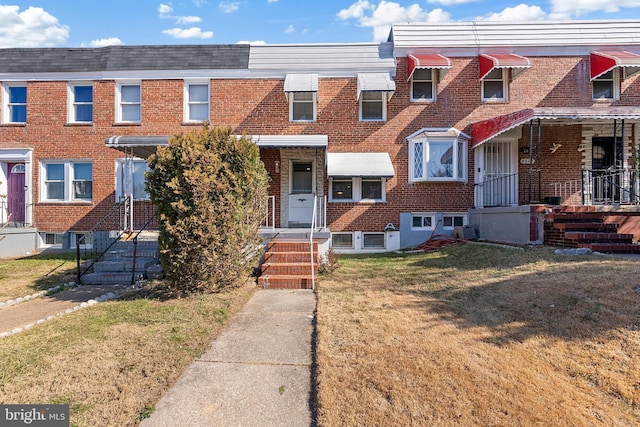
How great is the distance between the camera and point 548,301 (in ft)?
15.8

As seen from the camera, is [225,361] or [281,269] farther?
[281,269]

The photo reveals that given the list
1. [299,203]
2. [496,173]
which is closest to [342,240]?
[299,203]

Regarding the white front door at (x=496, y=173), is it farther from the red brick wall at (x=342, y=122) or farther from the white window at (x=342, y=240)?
the white window at (x=342, y=240)

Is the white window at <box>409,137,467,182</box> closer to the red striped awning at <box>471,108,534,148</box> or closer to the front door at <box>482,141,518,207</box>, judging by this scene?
the red striped awning at <box>471,108,534,148</box>

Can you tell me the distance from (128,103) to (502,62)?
12.6 m

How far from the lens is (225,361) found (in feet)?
12.3

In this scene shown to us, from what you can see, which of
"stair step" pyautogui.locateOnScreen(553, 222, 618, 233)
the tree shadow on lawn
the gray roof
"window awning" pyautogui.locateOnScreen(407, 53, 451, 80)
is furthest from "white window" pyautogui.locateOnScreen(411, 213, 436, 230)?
the gray roof

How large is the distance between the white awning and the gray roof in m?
1.82

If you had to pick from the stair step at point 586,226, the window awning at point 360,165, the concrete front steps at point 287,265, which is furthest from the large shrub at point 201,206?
the stair step at point 586,226

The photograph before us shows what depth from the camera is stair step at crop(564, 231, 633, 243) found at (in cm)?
810

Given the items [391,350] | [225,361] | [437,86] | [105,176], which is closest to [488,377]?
[391,350]

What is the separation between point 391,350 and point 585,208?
8.00m

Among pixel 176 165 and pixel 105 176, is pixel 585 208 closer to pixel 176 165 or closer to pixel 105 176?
pixel 176 165

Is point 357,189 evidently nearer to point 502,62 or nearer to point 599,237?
point 502,62
